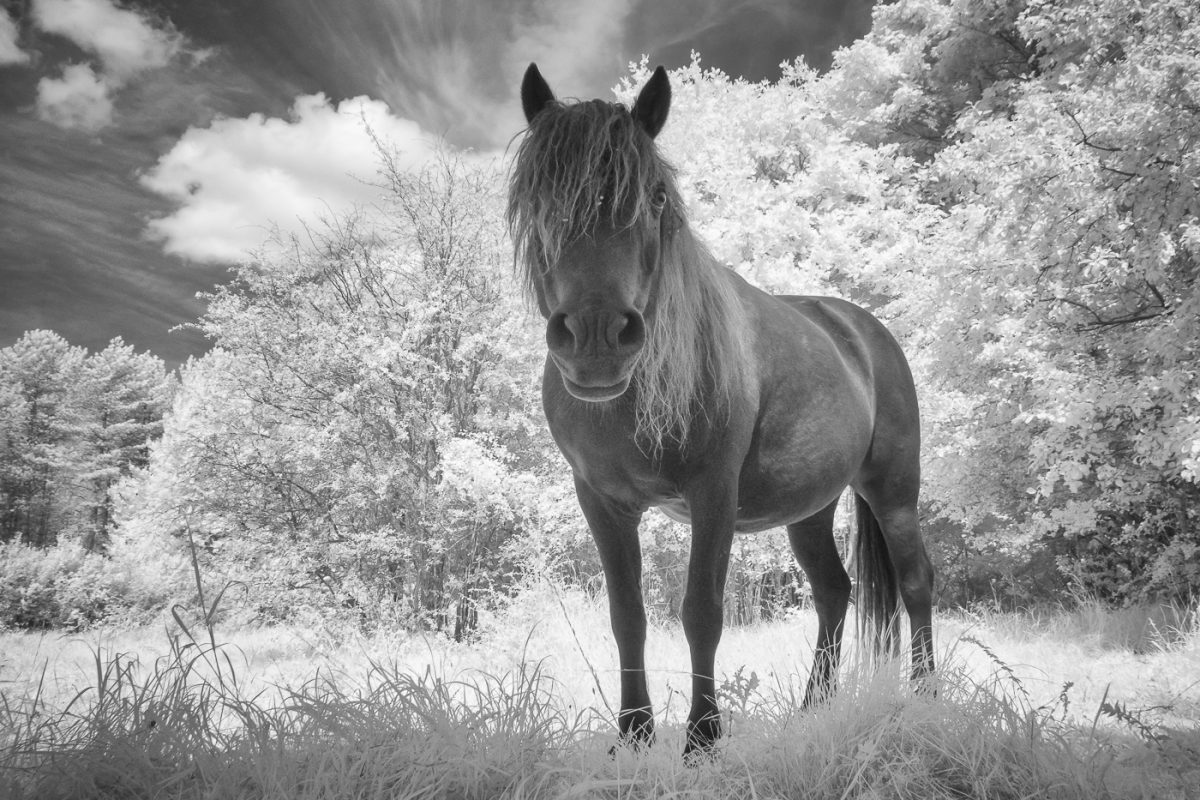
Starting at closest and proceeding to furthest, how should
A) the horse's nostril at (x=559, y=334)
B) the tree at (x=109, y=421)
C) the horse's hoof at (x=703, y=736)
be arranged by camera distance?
the horse's nostril at (x=559, y=334) → the horse's hoof at (x=703, y=736) → the tree at (x=109, y=421)

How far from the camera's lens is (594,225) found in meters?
1.85

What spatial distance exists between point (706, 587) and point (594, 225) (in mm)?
1175

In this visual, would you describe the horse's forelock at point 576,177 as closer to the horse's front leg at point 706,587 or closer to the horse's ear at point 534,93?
the horse's ear at point 534,93

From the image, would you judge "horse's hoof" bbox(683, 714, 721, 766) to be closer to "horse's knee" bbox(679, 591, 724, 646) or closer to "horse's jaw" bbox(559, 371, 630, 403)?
"horse's knee" bbox(679, 591, 724, 646)

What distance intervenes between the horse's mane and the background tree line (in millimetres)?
5166

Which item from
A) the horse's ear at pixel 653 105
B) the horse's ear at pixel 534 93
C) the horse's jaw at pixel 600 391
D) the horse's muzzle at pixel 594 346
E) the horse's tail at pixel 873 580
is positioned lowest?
the horse's tail at pixel 873 580

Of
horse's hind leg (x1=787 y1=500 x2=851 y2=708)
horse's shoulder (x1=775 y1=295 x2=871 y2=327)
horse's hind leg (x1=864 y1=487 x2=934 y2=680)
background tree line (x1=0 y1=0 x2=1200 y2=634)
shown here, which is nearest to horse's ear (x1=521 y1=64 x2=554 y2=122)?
horse's shoulder (x1=775 y1=295 x2=871 y2=327)

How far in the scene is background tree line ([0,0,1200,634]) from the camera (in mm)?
6293

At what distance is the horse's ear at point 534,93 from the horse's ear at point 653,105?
0.29 m

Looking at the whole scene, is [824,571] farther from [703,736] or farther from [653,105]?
[653,105]

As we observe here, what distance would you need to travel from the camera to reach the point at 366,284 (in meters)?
9.87

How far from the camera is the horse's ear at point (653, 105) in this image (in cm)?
213

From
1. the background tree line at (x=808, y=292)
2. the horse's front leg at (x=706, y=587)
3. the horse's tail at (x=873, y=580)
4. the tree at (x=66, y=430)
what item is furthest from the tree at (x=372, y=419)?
the horse's front leg at (x=706, y=587)

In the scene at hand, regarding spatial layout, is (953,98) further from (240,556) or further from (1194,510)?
(240,556)
